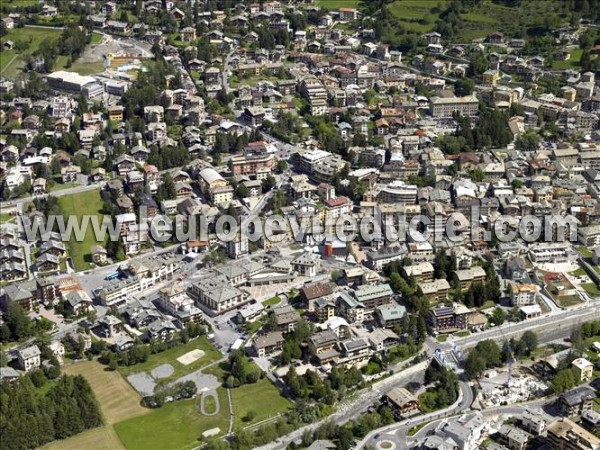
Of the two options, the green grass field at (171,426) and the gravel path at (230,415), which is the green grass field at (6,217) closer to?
the green grass field at (171,426)

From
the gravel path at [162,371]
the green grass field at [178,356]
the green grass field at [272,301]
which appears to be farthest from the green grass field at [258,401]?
the green grass field at [272,301]

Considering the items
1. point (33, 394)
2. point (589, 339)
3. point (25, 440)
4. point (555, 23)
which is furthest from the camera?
point (555, 23)

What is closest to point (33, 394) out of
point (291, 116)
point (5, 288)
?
point (5, 288)

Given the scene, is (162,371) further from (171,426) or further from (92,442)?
(92,442)

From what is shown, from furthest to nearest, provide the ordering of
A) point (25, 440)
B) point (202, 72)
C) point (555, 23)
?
point (555, 23) → point (202, 72) → point (25, 440)

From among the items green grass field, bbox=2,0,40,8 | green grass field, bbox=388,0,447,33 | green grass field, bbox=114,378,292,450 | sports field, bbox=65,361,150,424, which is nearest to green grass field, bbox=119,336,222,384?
sports field, bbox=65,361,150,424

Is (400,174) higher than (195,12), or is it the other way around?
(195,12)

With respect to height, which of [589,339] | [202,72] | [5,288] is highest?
[202,72]

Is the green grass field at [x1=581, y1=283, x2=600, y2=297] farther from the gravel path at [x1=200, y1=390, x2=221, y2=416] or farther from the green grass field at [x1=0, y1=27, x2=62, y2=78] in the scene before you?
the green grass field at [x1=0, y1=27, x2=62, y2=78]

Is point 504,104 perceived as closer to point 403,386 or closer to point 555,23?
point 555,23
